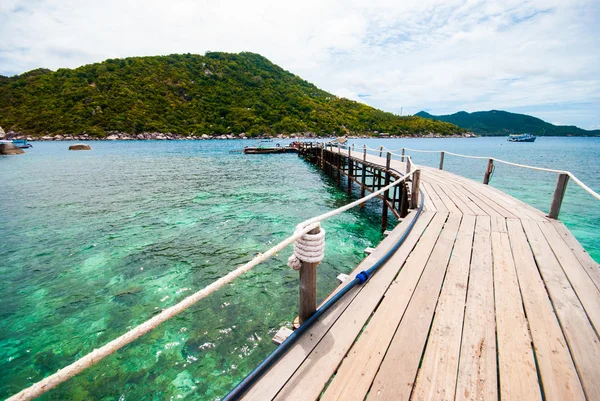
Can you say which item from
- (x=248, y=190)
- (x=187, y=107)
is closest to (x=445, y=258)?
(x=248, y=190)

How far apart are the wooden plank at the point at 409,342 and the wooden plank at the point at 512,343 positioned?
0.56 m

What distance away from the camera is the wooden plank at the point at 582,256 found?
3.41 metres

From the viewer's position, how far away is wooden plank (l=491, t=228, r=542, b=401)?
1.89 metres

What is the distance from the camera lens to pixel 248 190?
663 inches

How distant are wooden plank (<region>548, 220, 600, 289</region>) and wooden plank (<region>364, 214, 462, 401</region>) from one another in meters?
1.75

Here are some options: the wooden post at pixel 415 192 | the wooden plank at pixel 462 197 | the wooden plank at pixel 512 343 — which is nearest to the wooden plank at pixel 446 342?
the wooden plank at pixel 512 343

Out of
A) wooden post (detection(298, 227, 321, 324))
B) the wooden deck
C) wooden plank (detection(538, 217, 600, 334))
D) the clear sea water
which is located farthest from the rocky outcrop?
wooden plank (detection(538, 217, 600, 334))

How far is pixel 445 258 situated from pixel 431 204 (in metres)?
3.18

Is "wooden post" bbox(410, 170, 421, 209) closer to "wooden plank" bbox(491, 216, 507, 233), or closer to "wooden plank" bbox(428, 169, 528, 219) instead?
"wooden plank" bbox(491, 216, 507, 233)

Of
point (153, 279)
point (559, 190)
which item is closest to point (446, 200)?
point (559, 190)

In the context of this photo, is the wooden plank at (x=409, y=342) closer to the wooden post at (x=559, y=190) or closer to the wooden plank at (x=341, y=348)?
the wooden plank at (x=341, y=348)

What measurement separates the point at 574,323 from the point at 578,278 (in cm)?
118

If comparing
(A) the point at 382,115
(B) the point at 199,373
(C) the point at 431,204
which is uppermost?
(A) the point at 382,115

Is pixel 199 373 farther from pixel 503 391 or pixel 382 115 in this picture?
pixel 382 115
